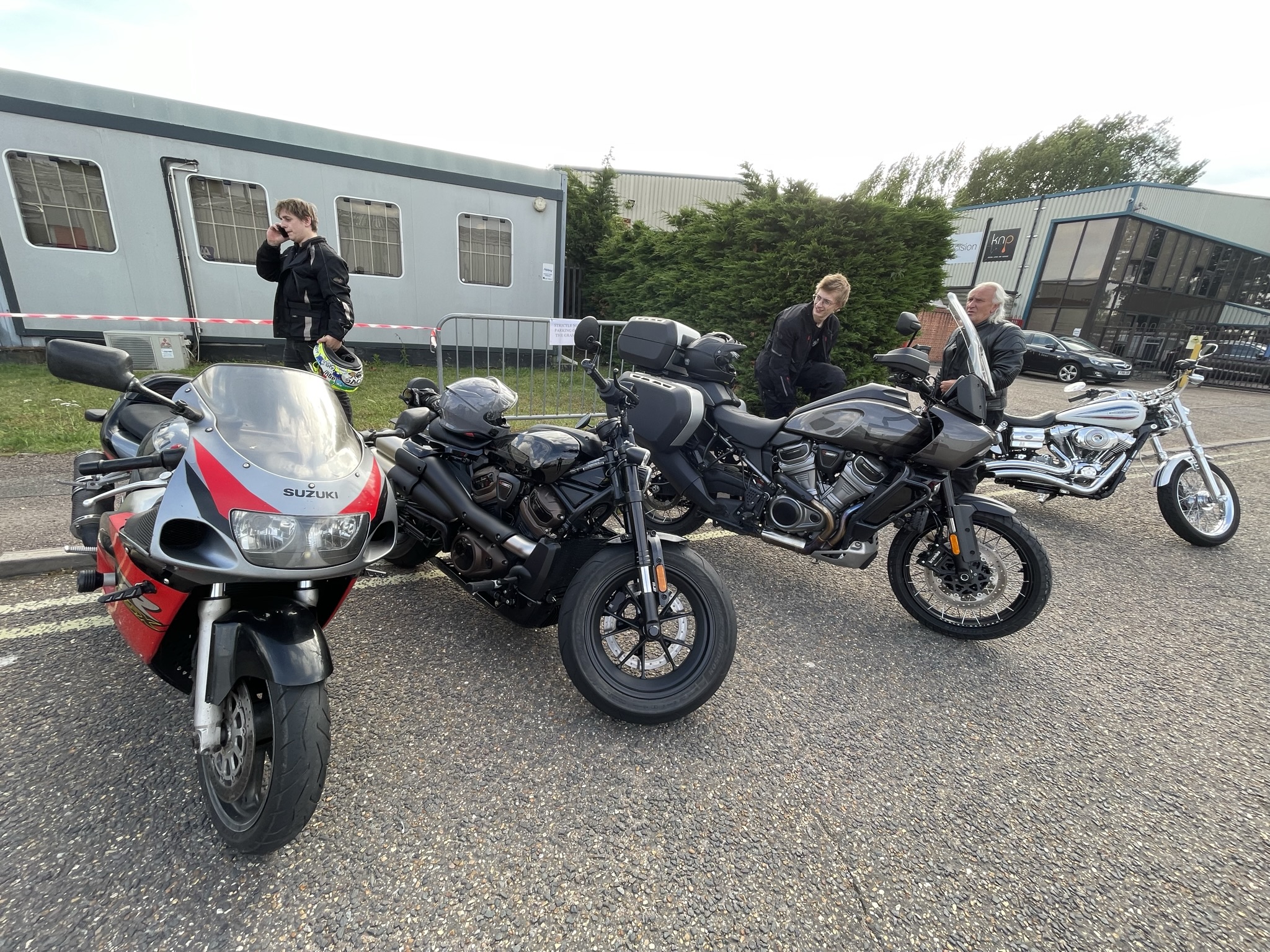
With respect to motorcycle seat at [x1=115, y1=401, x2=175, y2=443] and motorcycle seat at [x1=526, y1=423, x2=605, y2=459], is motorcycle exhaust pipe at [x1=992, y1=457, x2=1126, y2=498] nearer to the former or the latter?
motorcycle seat at [x1=526, y1=423, x2=605, y2=459]

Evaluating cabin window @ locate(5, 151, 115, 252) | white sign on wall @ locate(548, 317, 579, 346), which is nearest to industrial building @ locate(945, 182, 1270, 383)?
white sign on wall @ locate(548, 317, 579, 346)

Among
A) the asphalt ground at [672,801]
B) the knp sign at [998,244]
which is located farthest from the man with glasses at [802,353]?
the knp sign at [998,244]

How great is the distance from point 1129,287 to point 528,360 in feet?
78.5

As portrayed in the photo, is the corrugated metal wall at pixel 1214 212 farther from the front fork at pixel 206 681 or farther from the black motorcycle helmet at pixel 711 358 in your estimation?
the front fork at pixel 206 681

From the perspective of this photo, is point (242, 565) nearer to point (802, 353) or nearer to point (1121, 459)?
point (802, 353)

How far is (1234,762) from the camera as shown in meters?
2.29

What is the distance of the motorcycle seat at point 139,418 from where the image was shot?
260cm

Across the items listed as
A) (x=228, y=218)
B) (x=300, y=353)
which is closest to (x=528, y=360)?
(x=228, y=218)

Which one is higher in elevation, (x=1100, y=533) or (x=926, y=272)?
(x=926, y=272)

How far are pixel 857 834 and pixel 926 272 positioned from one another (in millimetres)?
7649

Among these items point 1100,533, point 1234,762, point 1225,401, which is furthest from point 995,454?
point 1225,401

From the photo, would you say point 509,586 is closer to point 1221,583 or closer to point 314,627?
point 314,627

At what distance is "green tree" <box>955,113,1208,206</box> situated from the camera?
43594 mm

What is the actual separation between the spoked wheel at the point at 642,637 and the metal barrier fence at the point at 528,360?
3.24 metres
